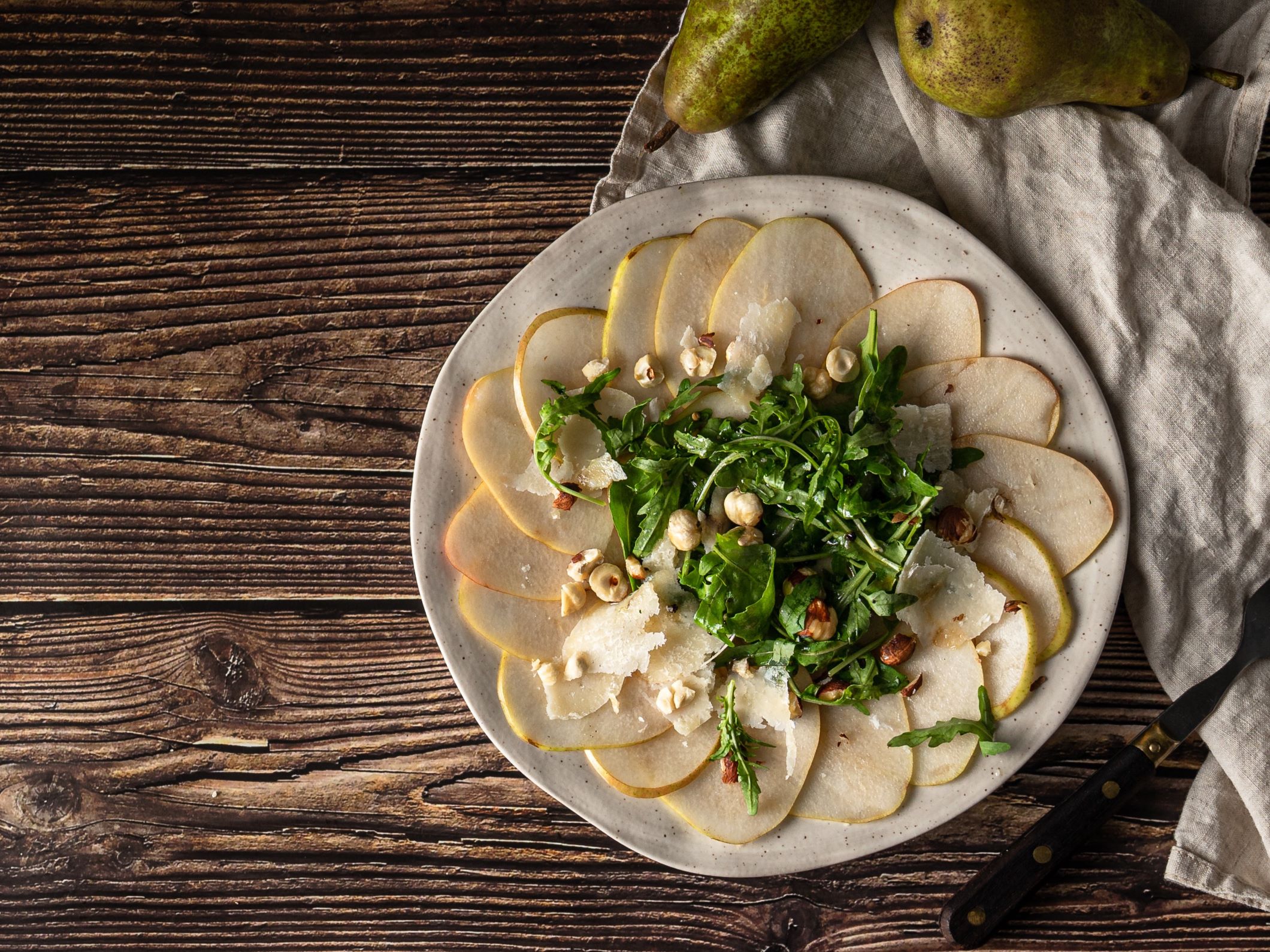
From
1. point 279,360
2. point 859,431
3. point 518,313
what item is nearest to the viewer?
point 859,431

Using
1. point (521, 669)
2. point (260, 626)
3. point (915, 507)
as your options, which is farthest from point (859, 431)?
point (260, 626)

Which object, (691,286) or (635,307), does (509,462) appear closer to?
(635,307)

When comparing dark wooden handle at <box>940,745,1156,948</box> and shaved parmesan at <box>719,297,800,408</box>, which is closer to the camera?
shaved parmesan at <box>719,297,800,408</box>

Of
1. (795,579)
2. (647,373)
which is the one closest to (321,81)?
(647,373)

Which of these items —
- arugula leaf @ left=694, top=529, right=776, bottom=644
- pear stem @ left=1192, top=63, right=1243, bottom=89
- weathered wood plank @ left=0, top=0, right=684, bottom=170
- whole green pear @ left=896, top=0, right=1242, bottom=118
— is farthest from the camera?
weathered wood plank @ left=0, top=0, right=684, bottom=170

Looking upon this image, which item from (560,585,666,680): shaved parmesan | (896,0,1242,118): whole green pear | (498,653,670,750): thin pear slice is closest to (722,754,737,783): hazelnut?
(498,653,670,750): thin pear slice

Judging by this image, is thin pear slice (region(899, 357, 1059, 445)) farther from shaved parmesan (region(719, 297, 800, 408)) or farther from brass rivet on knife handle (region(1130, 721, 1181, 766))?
brass rivet on knife handle (region(1130, 721, 1181, 766))

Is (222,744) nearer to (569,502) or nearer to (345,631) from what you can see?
(345,631)
